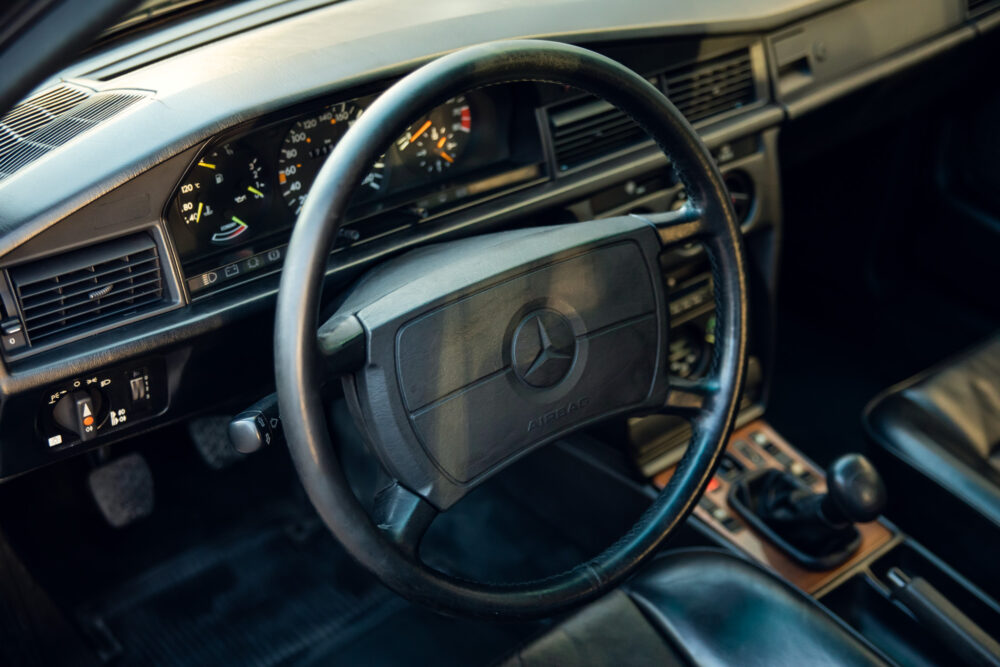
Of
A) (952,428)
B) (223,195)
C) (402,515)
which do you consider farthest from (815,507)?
(223,195)

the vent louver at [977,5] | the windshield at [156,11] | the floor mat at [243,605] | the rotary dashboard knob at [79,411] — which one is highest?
the windshield at [156,11]

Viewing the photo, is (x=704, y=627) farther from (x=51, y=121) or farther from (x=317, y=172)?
(x=51, y=121)

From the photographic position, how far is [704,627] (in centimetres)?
126

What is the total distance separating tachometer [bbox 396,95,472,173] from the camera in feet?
4.63

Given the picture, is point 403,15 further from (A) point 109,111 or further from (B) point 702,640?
(B) point 702,640

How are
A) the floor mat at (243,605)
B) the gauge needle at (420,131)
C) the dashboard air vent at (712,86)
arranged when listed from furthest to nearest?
the floor mat at (243,605)
the dashboard air vent at (712,86)
the gauge needle at (420,131)

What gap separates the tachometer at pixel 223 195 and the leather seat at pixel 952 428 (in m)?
1.07

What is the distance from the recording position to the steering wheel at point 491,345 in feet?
3.09

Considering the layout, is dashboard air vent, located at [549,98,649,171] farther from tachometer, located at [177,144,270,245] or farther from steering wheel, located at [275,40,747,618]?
tachometer, located at [177,144,270,245]

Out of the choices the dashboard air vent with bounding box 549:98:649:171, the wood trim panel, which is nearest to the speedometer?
the dashboard air vent with bounding box 549:98:649:171

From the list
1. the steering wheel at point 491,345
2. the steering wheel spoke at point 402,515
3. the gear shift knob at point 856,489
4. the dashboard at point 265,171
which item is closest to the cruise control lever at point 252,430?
the steering wheel at point 491,345

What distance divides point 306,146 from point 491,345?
1.36 feet

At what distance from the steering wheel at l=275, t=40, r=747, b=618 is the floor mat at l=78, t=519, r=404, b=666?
889mm

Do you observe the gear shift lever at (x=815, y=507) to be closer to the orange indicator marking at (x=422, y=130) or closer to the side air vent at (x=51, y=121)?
the orange indicator marking at (x=422, y=130)
